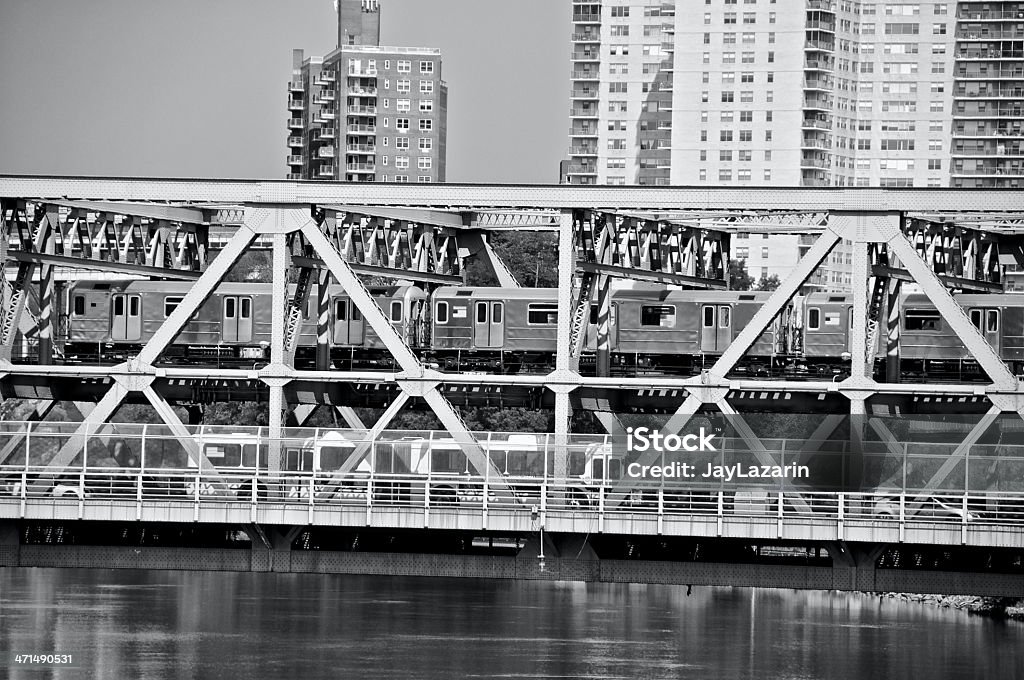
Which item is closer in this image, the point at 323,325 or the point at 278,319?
the point at 278,319

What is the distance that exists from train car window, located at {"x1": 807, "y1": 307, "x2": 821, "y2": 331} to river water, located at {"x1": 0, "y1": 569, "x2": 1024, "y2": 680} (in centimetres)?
1342

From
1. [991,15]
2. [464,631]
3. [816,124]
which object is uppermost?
[991,15]

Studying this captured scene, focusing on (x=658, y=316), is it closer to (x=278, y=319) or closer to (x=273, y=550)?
(x=278, y=319)

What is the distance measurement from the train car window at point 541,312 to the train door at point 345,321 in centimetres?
727

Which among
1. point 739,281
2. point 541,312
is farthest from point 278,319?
point 739,281

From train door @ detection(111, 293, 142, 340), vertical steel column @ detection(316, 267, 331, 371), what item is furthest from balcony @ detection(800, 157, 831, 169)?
vertical steel column @ detection(316, 267, 331, 371)

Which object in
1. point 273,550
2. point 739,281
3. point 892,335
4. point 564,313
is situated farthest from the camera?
point 739,281

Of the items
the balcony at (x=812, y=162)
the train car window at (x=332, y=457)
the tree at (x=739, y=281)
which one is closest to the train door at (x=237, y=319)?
the train car window at (x=332, y=457)

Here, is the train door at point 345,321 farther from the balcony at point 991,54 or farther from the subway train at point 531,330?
the balcony at point 991,54

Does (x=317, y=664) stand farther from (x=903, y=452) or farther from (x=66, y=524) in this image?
(x=903, y=452)

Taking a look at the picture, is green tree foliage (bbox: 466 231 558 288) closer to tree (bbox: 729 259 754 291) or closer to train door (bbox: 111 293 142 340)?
tree (bbox: 729 259 754 291)

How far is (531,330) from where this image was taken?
7225 centimetres

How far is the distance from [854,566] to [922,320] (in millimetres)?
28987

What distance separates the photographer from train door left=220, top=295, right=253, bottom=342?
74.8 metres
